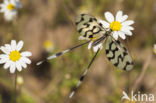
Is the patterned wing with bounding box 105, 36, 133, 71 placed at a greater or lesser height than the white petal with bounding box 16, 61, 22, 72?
lesser

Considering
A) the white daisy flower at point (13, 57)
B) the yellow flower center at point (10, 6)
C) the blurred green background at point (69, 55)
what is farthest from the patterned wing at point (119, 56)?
the yellow flower center at point (10, 6)

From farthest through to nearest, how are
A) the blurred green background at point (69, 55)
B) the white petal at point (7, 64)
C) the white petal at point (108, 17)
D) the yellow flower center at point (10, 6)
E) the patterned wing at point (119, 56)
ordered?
the blurred green background at point (69, 55), the yellow flower center at point (10, 6), the white petal at point (108, 17), the white petal at point (7, 64), the patterned wing at point (119, 56)

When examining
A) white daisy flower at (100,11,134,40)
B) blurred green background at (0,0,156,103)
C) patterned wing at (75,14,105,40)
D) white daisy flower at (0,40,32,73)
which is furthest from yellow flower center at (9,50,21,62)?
blurred green background at (0,0,156,103)

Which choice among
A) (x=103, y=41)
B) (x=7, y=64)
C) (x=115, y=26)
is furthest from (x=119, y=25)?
(x=7, y=64)

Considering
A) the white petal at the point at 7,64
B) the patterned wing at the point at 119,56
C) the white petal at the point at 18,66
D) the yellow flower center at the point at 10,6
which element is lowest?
the patterned wing at the point at 119,56

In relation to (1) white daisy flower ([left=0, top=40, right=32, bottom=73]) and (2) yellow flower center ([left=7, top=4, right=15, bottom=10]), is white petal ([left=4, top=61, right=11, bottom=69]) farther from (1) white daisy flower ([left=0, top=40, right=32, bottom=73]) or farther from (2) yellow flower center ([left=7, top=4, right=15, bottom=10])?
(2) yellow flower center ([left=7, top=4, right=15, bottom=10])

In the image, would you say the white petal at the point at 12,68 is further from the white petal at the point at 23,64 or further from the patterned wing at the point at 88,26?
the patterned wing at the point at 88,26

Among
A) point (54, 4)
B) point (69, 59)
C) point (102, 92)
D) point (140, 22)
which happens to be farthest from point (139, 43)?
point (54, 4)
